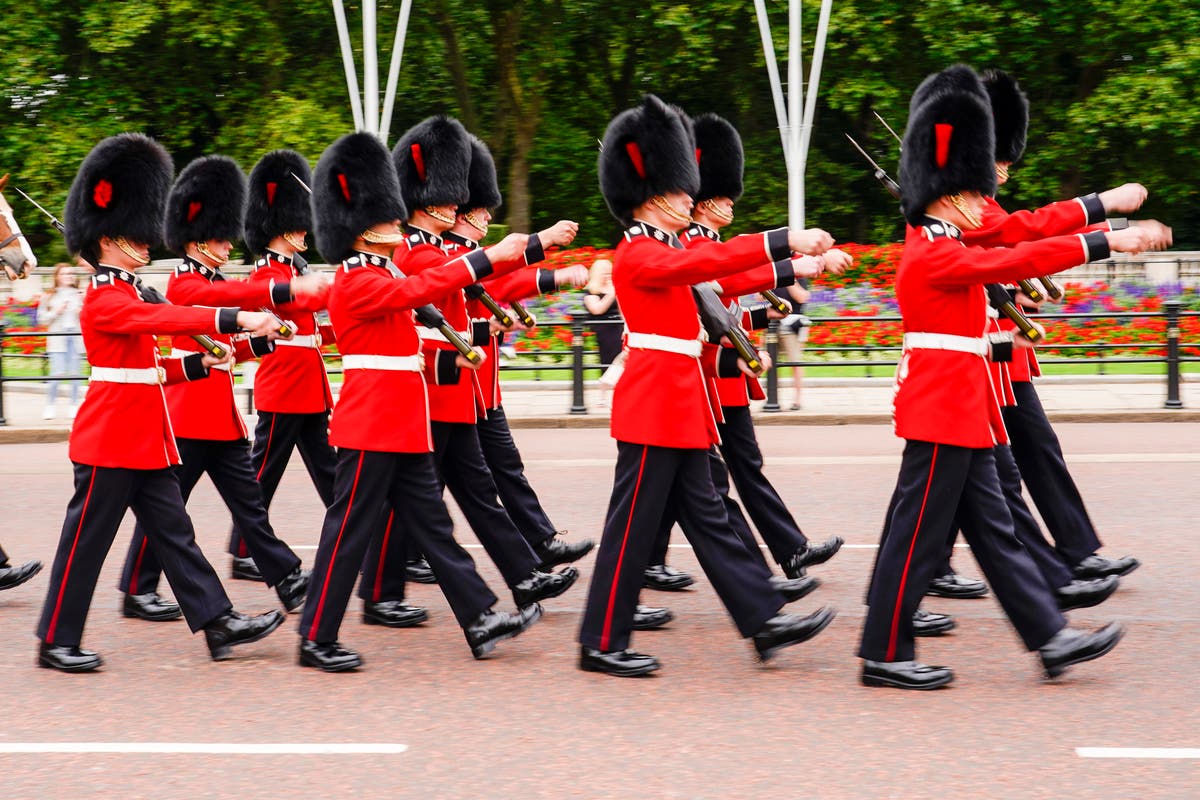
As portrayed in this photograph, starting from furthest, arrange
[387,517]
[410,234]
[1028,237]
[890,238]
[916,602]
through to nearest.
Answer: [890,238] < [410,234] < [387,517] < [1028,237] < [916,602]

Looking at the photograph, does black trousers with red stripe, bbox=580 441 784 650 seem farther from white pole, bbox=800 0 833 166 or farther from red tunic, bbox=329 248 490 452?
white pole, bbox=800 0 833 166

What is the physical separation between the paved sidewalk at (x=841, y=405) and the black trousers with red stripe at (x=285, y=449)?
20.6ft

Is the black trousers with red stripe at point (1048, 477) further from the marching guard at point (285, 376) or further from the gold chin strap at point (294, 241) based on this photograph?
the gold chin strap at point (294, 241)

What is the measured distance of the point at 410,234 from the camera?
6.95m

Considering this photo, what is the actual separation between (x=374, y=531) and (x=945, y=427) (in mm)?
2008

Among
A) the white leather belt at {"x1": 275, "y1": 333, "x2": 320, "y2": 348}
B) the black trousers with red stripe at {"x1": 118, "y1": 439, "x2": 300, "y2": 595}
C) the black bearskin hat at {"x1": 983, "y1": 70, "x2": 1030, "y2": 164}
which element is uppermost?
the black bearskin hat at {"x1": 983, "y1": 70, "x2": 1030, "y2": 164}

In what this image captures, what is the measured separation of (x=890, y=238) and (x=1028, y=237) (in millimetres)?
21669

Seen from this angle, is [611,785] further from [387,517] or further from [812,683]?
→ [387,517]

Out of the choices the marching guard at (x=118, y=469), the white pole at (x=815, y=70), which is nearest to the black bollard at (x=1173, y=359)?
the white pole at (x=815, y=70)

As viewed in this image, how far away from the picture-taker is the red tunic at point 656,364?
221 inches

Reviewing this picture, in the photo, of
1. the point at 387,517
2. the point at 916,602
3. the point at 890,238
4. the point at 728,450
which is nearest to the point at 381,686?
the point at 387,517

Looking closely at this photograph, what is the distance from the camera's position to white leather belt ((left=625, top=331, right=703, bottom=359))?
5676mm

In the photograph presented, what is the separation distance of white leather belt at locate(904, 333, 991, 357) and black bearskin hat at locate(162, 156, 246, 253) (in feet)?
10.7

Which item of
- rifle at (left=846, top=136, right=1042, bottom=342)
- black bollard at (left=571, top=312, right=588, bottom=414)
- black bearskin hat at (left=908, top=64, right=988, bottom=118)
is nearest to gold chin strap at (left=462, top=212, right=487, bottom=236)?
rifle at (left=846, top=136, right=1042, bottom=342)
